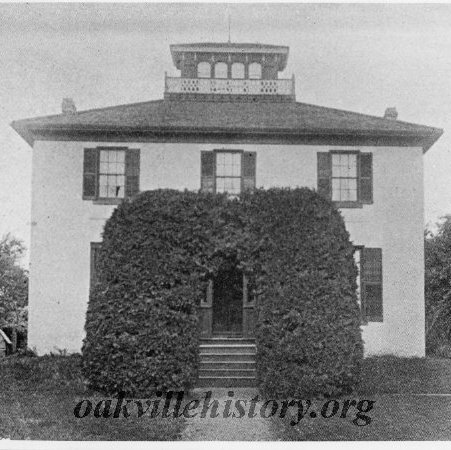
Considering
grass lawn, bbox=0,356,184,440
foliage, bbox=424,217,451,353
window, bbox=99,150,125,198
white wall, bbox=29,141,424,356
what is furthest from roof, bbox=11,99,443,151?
foliage, bbox=424,217,451,353

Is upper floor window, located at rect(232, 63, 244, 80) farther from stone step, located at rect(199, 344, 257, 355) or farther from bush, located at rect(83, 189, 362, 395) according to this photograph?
bush, located at rect(83, 189, 362, 395)

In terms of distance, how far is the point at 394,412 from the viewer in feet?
33.8

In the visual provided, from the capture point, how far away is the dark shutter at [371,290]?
58.7 feet

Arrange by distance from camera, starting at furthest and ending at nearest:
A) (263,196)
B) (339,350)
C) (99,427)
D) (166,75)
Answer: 1. (166,75)
2. (263,196)
3. (339,350)
4. (99,427)

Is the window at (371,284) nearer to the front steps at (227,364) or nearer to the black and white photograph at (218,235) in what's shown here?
the black and white photograph at (218,235)

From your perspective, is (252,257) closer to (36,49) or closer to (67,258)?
(36,49)

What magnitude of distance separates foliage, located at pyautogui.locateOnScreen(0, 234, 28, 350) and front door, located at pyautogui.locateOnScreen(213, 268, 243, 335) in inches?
565

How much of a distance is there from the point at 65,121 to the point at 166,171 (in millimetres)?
3093

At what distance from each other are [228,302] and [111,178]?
15.5 ft

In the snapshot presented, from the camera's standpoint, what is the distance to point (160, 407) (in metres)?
10.6

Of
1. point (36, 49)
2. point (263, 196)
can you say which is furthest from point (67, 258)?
point (263, 196)

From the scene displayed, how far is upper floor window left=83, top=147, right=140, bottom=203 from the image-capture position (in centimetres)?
1808

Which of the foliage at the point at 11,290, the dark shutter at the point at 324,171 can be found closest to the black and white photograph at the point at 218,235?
the dark shutter at the point at 324,171

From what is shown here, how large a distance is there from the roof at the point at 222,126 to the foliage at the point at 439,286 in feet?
24.0
